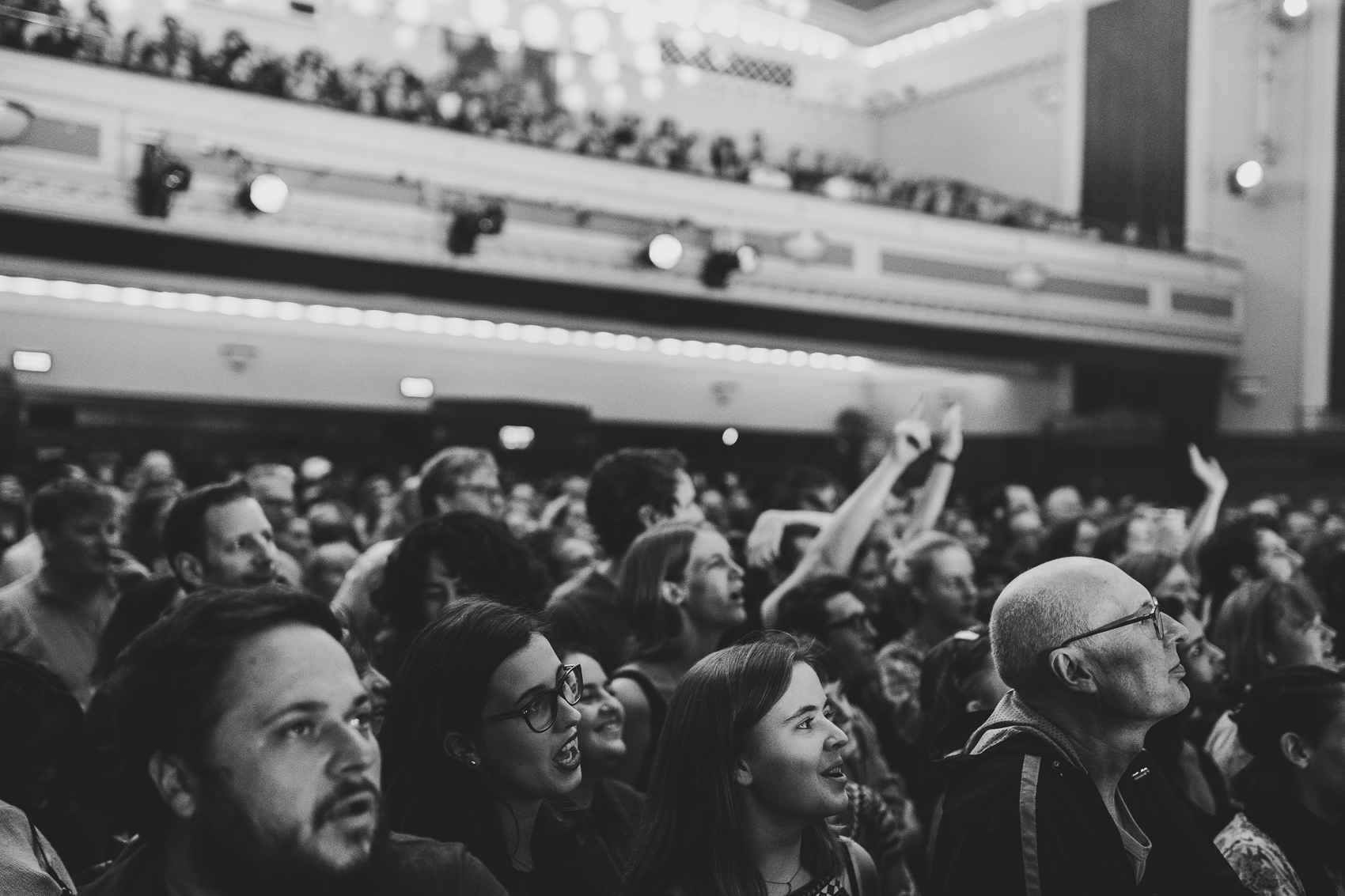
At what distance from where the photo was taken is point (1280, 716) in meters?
2.25

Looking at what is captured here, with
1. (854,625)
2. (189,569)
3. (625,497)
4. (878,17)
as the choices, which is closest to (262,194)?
(189,569)

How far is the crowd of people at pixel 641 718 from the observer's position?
1241mm

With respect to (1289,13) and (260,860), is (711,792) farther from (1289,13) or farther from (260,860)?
(1289,13)

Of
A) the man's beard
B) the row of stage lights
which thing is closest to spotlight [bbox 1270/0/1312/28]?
the row of stage lights

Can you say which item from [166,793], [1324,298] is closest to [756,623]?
[166,793]

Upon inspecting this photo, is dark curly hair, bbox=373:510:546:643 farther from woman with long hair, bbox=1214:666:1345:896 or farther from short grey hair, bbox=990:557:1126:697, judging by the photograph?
woman with long hair, bbox=1214:666:1345:896

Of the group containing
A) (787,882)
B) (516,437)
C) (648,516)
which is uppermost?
(516,437)

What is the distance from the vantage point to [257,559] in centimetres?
299

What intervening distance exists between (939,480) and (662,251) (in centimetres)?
601

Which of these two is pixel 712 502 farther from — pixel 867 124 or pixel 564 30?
pixel 867 124

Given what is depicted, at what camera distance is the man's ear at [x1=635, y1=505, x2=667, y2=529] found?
3.23 m

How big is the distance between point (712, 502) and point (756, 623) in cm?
439

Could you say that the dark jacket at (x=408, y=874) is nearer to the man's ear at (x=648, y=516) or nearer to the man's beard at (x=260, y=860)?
the man's beard at (x=260, y=860)

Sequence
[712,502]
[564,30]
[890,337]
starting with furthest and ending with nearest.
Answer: [564,30] → [890,337] → [712,502]
